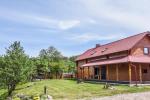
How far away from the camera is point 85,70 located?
53.0 metres

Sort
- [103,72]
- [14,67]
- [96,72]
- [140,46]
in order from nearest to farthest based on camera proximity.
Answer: [14,67], [140,46], [103,72], [96,72]

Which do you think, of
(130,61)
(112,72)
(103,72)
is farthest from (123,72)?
(103,72)

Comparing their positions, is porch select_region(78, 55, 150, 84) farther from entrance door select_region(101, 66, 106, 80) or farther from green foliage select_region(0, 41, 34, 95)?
green foliage select_region(0, 41, 34, 95)

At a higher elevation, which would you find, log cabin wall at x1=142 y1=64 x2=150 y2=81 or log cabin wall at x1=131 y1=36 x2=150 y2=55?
log cabin wall at x1=131 y1=36 x2=150 y2=55

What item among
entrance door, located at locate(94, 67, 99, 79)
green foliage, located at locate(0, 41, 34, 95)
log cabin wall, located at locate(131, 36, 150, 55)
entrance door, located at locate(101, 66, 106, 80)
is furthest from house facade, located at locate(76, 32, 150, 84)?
green foliage, located at locate(0, 41, 34, 95)

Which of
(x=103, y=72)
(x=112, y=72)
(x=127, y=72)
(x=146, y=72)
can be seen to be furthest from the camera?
(x=103, y=72)

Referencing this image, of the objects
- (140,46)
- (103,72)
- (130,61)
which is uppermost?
(140,46)

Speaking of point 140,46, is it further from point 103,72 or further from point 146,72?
point 103,72

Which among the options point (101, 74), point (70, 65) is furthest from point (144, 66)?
point (70, 65)

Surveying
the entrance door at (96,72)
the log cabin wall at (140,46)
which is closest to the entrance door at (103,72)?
the entrance door at (96,72)

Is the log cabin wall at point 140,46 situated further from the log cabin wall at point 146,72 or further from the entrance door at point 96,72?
the entrance door at point 96,72

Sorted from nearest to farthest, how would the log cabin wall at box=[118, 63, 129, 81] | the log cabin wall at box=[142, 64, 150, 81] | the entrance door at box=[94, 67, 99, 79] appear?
1. the log cabin wall at box=[118, 63, 129, 81]
2. the log cabin wall at box=[142, 64, 150, 81]
3. the entrance door at box=[94, 67, 99, 79]

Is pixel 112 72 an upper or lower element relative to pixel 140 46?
lower

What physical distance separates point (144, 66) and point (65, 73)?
104 feet
